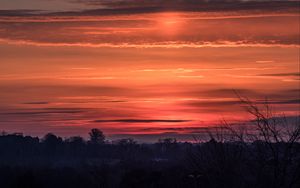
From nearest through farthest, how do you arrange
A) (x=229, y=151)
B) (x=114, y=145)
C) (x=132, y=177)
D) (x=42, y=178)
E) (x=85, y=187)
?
(x=229, y=151)
(x=132, y=177)
(x=85, y=187)
(x=42, y=178)
(x=114, y=145)

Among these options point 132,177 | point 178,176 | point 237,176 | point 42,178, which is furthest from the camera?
point 42,178

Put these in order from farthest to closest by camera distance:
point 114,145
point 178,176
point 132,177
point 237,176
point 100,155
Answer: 1. point 114,145
2. point 100,155
3. point 132,177
4. point 178,176
5. point 237,176

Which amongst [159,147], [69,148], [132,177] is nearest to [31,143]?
[69,148]

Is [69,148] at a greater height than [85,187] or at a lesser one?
greater

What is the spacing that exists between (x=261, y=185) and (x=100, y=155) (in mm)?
126688

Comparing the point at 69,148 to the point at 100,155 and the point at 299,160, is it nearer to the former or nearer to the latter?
the point at 100,155

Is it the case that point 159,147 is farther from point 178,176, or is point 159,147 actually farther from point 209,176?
point 209,176

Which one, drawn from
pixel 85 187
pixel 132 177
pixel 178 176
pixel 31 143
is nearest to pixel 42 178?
pixel 85 187

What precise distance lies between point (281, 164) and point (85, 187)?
4515 cm

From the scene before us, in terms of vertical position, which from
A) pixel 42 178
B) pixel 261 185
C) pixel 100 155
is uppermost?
pixel 100 155

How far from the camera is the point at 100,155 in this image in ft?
490

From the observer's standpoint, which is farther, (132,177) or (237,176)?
(132,177)

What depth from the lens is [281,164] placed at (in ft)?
76.5

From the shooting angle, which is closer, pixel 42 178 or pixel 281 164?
pixel 281 164
